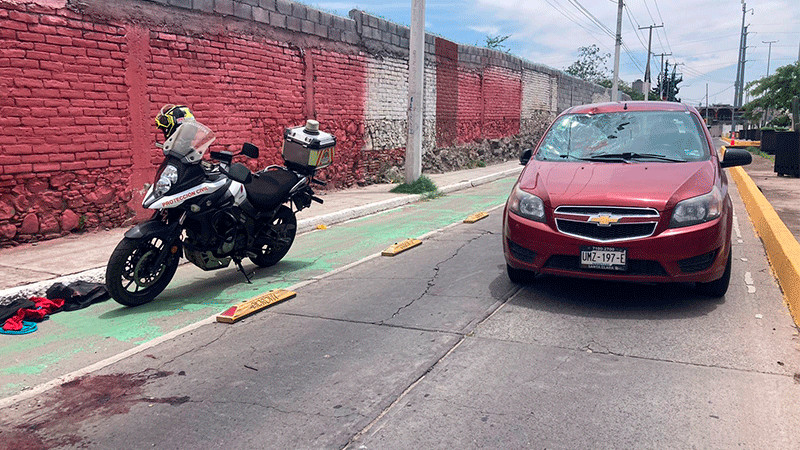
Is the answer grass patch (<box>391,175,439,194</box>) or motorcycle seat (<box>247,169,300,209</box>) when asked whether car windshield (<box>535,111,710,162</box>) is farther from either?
grass patch (<box>391,175,439,194</box>)

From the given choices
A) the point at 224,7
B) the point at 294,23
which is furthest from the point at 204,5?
the point at 294,23

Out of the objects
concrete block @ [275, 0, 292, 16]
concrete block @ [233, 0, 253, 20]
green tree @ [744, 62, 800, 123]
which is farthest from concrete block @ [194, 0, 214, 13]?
green tree @ [744, 62, 800, 123]

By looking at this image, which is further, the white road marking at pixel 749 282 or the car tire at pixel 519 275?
the car tire at pixel 519 275

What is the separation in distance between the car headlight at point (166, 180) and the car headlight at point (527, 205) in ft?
10.0

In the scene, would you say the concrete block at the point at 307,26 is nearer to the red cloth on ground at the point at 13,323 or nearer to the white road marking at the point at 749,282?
the red cloth on ground at the point at 13,323

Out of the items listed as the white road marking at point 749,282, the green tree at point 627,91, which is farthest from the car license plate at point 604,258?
the green tree at point 627,91

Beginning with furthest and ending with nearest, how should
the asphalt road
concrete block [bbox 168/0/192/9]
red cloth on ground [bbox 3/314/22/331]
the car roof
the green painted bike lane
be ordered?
concrete block [bbox 168/0/192/9]
the car roof
red cloth on ground [bbox 3/314/22/331]
the green painted bike lane
the asphalt road

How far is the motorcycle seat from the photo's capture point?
266 inches

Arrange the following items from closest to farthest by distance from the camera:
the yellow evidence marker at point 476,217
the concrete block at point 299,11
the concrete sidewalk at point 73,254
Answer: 1. the concrete sidewalk at point 73,254
2. the yellow evidence marker at point 476,217
3. the concrete block at point 299,11

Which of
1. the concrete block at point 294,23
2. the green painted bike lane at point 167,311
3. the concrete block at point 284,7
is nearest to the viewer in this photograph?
the green painted bike lane at point 167,311

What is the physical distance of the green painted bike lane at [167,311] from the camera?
180 inches

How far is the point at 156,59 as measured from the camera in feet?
31.6

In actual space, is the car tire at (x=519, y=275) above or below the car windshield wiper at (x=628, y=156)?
below

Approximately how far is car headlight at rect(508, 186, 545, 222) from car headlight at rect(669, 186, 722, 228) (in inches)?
40.7
